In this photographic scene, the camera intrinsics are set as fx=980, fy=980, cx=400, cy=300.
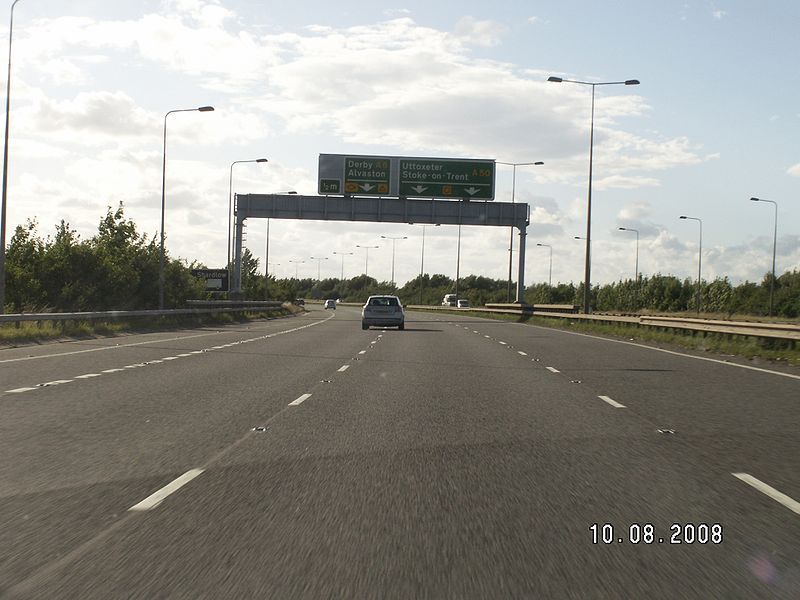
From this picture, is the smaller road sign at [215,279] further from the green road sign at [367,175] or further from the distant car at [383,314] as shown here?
the distant car at [383,314]

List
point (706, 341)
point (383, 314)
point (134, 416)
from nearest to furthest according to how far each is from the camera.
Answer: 1. point (134, 416)
2. point (706, 341)
3. point (383, 314)

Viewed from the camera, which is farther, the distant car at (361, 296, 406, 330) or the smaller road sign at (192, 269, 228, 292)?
the smaller road sign at (192, 269, 228, 292)

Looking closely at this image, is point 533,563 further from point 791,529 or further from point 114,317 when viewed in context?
point 114,317

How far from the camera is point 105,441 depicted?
9578 mm

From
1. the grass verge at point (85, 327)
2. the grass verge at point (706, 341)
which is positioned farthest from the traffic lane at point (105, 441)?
the grass verge at point (706, 341)

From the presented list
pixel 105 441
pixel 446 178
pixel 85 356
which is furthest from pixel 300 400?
pixel 446 178

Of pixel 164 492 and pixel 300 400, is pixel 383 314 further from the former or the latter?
pixel 164 492

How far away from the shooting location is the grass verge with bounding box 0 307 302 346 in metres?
27.5

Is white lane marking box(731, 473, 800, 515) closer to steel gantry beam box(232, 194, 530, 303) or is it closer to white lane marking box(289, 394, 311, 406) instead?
white lane marking box(289, 394, 311, 406)

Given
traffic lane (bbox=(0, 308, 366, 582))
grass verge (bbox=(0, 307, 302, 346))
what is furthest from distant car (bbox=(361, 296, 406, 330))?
traffic lane (bbox=(0, 308, 366, 582))

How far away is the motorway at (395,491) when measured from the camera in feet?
16.8

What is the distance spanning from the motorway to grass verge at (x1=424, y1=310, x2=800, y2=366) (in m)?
8.98
